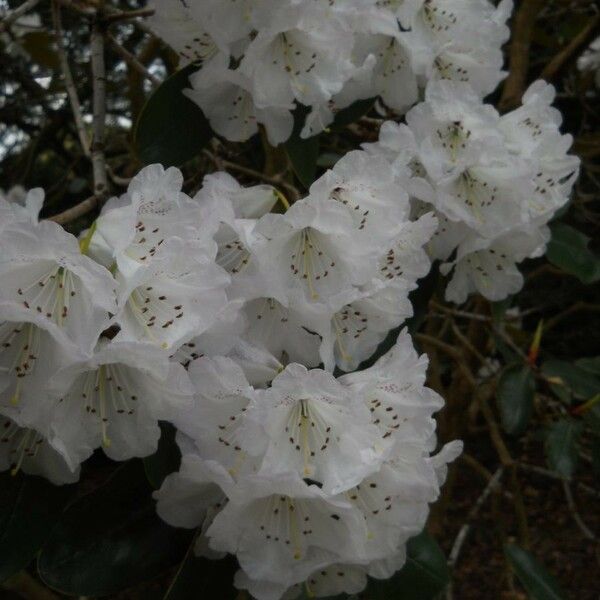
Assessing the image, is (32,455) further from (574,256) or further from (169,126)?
(574,256)

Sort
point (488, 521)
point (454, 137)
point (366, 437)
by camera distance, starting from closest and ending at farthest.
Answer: point (366, 437), point (454, 137), point (488, 521)

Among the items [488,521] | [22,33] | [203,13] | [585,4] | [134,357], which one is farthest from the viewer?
[488,521]

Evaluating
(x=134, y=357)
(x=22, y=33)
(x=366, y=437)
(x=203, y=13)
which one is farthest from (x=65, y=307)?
(x=22, y=33)

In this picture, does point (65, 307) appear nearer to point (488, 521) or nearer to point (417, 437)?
point (417, 437)

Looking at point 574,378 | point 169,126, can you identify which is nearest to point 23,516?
point 169,126

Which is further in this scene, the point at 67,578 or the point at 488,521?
the point at 488,521

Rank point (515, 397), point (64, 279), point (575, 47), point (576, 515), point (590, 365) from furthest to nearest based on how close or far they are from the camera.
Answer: point (576, 515) → point (575, 47) → point (590, 365) → point (515, 397) → point (64, 279)

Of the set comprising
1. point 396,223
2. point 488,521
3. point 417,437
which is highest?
point 396,223

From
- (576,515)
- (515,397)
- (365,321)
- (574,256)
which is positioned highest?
(365,321)

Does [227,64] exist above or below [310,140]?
above
